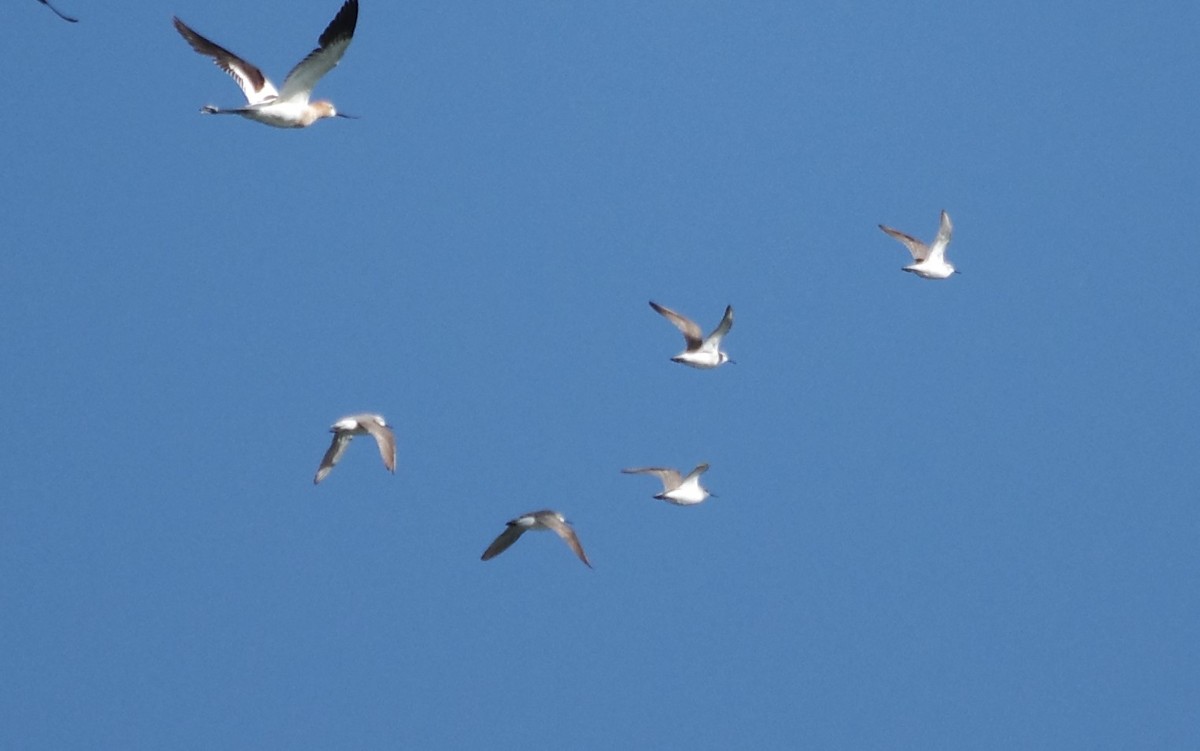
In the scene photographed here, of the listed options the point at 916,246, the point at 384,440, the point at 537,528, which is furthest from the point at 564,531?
the point at 916,246

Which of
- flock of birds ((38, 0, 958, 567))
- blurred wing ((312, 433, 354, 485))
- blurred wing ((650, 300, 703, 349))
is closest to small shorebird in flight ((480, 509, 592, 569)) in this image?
flock of birds ((38, 0, 958, 567))

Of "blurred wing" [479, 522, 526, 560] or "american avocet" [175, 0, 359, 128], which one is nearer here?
"american avocet" [175, 0, 359, 128]

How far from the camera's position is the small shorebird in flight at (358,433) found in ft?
76.6

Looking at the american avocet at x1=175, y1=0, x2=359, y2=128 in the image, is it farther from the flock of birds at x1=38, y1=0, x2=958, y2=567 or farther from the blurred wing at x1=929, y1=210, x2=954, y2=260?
the blurred wing at x1=929, y1=210, x2=954, y2=260

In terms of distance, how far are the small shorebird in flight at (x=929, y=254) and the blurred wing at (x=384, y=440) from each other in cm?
1121

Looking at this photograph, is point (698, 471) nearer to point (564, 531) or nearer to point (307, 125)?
point (564, 531)

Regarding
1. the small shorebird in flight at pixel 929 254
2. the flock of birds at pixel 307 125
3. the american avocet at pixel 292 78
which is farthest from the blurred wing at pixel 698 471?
the american avocet at pixel 292 78

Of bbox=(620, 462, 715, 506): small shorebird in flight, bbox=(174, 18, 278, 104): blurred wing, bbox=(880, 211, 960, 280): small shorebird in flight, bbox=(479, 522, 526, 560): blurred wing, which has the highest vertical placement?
bbox=(880, 211, 960, 280): small shorebird in flight

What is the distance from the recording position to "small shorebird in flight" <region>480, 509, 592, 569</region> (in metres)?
24.0

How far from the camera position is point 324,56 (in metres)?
20.9

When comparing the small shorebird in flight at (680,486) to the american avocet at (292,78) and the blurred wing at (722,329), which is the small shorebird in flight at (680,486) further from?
the american avocet at (292,78)

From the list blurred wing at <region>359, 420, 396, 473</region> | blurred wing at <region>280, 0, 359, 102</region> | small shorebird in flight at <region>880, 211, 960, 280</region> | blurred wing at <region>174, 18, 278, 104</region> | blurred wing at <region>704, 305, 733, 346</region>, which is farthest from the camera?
small shorebird in flight at <region>880, 211, 960, 280</region>

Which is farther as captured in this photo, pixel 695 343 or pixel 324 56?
pixel 695 343

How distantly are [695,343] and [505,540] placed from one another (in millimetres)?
5834
